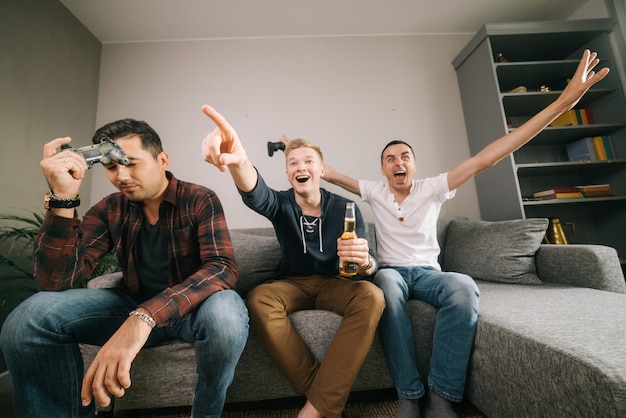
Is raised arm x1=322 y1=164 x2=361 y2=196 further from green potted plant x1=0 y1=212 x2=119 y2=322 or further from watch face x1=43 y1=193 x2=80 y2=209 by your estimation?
green potted plant x1=0 y1=212 x2=119 y2=322

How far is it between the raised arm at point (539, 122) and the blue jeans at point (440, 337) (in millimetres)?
648

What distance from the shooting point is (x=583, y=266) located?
1359 millimetres

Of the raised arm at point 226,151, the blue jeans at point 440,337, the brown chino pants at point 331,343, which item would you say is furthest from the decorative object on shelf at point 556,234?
the raised arm at point 226,151

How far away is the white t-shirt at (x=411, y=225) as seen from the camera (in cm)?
145

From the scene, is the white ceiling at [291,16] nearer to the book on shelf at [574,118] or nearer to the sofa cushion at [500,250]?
the book on shelf at [574,118]

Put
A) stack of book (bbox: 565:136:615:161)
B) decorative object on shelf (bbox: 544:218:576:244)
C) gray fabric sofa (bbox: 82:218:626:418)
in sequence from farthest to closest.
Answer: stack of book (bbox: 565:136:615:161)
decorative object on shelf (bbox: 544:218:576:244)
gray fabric sofa (bbox: 82:218:626:418)

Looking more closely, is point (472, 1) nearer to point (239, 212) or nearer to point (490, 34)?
point (490, 34)

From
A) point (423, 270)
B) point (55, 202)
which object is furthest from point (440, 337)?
point (55, 202)

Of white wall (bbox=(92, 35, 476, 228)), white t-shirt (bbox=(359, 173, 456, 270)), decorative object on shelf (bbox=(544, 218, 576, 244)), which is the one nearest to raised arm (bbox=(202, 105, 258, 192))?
white t-shirt (bbox=(359, 173, 456, 270))

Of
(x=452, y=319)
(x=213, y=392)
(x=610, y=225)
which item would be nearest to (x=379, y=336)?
(x=452, y=319)

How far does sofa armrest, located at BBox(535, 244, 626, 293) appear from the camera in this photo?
129cm

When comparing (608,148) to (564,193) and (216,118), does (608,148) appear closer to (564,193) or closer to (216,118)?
(564,193)

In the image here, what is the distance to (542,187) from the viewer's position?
97.8 inches

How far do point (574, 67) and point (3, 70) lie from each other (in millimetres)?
4036
